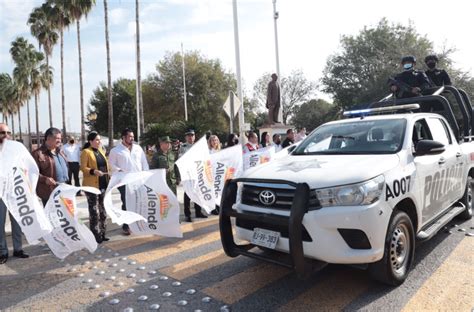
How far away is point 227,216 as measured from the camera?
3961 millimetres

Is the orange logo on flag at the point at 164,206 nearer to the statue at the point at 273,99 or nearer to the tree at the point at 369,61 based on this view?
the statue at the point at 273,99

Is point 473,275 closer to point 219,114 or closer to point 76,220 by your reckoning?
point 76,220

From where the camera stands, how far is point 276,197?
349cm

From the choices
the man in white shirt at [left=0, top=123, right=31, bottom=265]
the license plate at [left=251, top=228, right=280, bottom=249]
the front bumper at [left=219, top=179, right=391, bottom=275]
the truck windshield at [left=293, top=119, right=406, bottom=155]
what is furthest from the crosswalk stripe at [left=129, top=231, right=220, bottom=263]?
the front bumper at [left=219, top=179, right=391, bottom=275]

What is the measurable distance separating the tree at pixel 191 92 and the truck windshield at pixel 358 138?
109ft

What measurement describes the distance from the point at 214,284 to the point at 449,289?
233 cm

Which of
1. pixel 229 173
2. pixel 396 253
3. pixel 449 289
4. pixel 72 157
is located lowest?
pixel 449 289

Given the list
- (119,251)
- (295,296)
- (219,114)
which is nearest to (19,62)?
(219,114)

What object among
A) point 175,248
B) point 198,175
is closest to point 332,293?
point 175,248

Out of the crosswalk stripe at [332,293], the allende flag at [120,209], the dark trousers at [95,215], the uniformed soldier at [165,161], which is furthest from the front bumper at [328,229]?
the uniformed soldier at [165,161]

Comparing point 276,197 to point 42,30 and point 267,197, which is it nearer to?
point 267,197

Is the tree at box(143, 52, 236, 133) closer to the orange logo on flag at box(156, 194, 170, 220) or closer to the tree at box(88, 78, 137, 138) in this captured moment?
the tree at box(88, 78, 137, 138)

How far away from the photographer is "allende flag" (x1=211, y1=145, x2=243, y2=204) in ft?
22.9

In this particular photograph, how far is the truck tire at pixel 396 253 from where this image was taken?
135 inches
